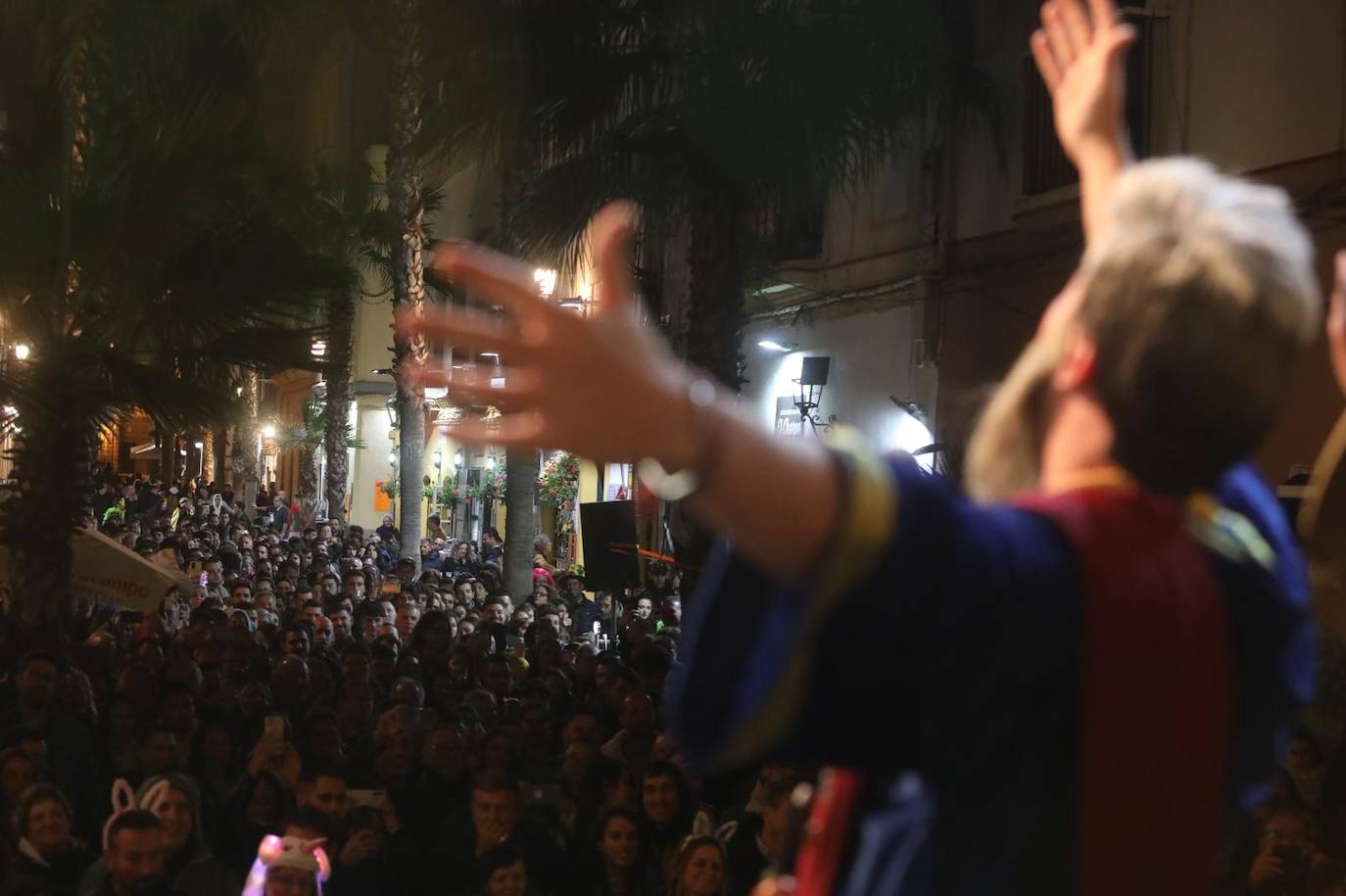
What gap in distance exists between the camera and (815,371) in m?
19.5

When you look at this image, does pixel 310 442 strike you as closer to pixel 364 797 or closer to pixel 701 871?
pixel 364 797

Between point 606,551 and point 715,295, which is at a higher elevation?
point 715,295

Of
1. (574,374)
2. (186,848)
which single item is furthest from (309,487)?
(574,374)

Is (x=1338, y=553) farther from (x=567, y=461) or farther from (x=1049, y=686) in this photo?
(x=567, y=461)

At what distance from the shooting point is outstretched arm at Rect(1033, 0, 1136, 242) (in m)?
2.23

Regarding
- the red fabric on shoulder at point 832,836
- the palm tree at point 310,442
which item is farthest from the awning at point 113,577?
the palm tree at point 310,442

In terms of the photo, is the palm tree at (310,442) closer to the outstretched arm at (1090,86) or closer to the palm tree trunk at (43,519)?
the palm tree trunk at (43,519)

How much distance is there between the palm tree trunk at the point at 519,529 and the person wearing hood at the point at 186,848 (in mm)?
10987

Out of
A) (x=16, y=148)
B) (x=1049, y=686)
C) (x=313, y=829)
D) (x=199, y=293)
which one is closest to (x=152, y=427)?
(x=199, y=293)

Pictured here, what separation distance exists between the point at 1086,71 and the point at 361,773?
6.81 m

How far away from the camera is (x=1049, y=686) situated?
1.50 meters

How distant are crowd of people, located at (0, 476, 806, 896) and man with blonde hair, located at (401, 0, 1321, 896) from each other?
327 cm

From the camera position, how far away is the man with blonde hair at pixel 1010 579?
1.47m

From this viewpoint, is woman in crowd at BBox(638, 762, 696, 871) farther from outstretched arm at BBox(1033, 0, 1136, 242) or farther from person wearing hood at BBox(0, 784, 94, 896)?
outstretched arm at BBox(1033, 0, 1136, 242)
